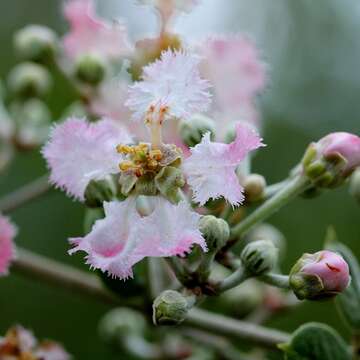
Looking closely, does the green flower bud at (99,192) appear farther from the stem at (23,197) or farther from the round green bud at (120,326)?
the round green bud at (120,326)

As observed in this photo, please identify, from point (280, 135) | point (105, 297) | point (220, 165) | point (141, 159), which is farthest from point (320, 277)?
point (280, 135)

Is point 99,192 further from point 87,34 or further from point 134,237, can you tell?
point 87,34

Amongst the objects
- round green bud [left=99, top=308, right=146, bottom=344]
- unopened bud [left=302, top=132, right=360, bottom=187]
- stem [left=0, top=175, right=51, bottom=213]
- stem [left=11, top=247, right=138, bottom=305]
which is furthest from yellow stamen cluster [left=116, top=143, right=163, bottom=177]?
round green bud [left=99, top=308, right=146, bottom=344]

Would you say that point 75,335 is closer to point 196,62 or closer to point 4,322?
point 4,322

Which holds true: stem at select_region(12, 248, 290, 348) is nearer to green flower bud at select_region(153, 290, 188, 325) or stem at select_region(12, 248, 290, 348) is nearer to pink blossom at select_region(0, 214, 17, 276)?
pink blossom at select_region(0, 214, 17, 276)

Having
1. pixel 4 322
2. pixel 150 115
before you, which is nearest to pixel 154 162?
pixel 150 115

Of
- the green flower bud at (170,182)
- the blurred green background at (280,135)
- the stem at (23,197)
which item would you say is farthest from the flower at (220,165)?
the blurred green background at (280,135)
